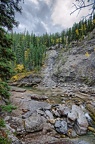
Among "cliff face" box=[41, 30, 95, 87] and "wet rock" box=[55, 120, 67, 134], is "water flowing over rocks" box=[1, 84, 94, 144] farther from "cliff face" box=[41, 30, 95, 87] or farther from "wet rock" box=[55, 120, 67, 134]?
"cliff face" box=[41, 30, 95, 87]

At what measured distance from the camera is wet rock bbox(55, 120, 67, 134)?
15409mm

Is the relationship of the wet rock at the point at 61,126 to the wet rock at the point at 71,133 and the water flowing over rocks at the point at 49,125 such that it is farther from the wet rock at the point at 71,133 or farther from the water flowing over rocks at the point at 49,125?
the wet rock at the point at 71,133

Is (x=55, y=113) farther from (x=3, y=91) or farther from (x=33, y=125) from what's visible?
(x=3, y=91)

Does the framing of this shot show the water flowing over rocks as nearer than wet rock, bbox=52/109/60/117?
Yes

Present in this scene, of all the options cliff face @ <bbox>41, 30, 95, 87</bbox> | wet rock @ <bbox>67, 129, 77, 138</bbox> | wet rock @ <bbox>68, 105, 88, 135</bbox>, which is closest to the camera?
wet rock @ <bbox>67, 129, 77, 138</bbox>

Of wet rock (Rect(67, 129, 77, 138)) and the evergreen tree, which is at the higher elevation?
the evergreen tree

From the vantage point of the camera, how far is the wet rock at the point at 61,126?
50.6 ft

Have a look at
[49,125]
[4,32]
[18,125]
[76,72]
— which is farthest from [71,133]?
[76,72]

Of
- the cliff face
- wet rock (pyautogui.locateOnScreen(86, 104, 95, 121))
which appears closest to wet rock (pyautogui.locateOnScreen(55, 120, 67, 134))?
wet rock (pyautogui.locateOnScreen(86, 104, 95, 121))

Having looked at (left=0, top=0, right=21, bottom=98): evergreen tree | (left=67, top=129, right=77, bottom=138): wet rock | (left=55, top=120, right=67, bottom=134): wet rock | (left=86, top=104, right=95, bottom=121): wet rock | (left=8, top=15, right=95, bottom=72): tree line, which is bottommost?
(left=67, top=129, right=77, bottom=138): wet rock

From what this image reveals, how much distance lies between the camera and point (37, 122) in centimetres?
1522

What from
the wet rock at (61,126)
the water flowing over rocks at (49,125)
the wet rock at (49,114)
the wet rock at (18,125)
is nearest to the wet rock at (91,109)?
the water flowing over rocks at (49,125)

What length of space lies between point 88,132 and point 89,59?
3518cm

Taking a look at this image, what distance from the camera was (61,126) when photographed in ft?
52.6
